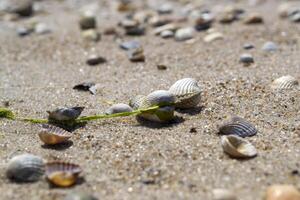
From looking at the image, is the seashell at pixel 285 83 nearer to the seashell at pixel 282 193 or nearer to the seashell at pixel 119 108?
the seashell at pixel 119 108

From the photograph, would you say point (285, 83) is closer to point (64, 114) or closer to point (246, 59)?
point (246, 59)

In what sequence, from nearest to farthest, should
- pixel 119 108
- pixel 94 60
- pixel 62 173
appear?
1. pixel 62 173
2. pixel 119 108
3. pixel 94 60

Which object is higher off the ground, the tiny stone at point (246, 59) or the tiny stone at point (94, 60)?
the tiny stone at point (246, 59)

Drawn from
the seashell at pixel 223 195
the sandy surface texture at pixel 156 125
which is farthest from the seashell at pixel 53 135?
the seashell at pixel 223 195

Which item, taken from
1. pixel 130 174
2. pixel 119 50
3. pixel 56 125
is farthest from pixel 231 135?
pixel 119 50

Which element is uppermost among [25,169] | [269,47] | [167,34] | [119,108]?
[25,169]

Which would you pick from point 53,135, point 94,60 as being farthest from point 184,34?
point 53,135
